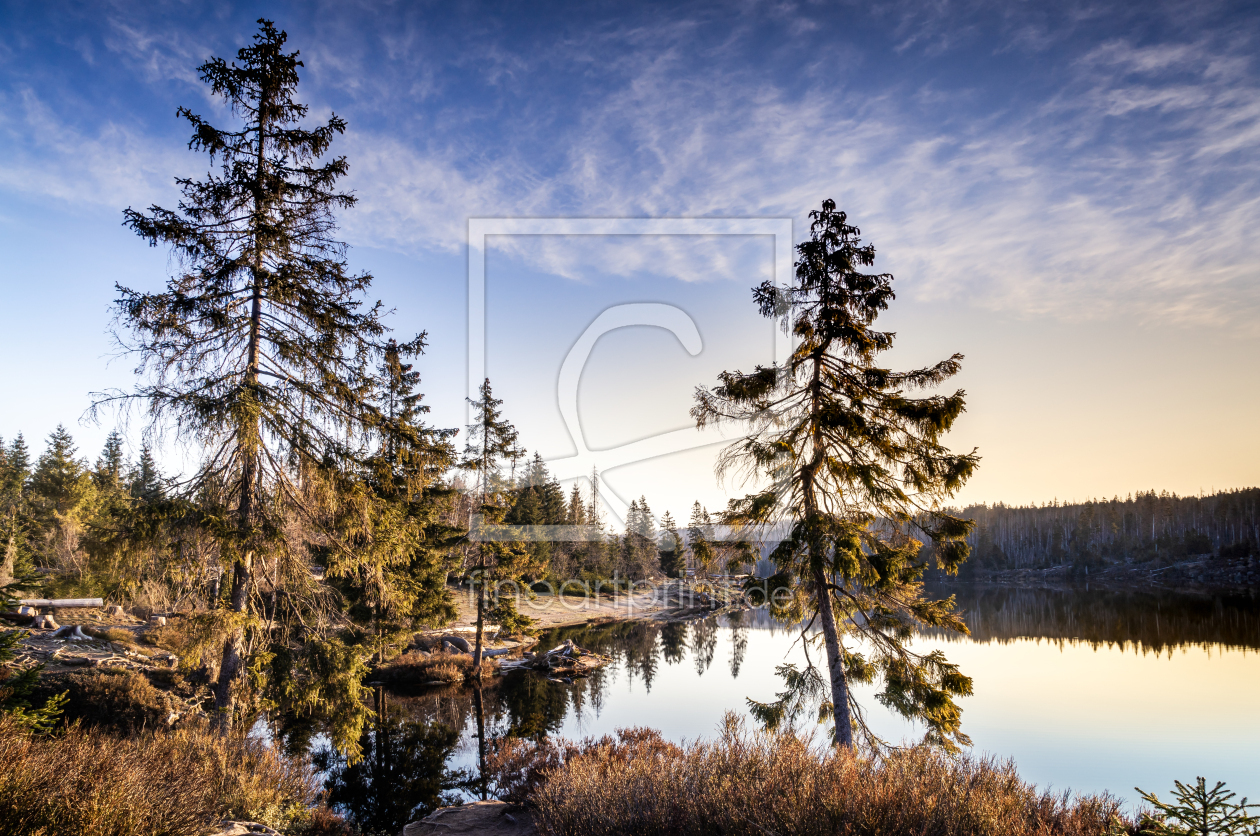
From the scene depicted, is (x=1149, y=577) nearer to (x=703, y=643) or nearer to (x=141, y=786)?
(x=703, y=643)

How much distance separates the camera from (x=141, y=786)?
7.14 meters

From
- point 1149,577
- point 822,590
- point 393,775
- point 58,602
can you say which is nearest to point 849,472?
point 822,590

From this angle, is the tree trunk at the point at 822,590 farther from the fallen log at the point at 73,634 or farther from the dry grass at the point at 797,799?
the fallen log at the point at 73,634

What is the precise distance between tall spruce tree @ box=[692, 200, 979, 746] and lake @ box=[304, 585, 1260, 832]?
1.81m

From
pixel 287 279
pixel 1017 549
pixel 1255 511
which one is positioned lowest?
pixel 1017 549

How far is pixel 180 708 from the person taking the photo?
1645cm

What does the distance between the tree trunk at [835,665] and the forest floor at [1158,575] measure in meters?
94.6

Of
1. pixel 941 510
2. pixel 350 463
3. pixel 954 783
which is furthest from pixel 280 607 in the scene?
pixel 941 510

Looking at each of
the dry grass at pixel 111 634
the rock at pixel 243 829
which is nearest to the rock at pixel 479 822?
the rock at pixel 243 829

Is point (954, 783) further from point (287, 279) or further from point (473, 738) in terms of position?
point (473, 738)

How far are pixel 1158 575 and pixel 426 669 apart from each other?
11161 cm

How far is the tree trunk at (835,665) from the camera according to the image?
11.7 metres

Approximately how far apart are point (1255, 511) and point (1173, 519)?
11.0 metres

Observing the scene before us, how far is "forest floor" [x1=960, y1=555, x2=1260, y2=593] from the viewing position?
82812 mm
